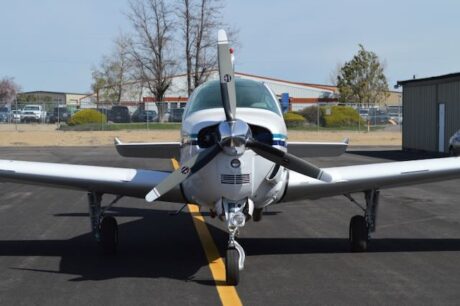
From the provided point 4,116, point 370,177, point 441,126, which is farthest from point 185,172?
point 4,116

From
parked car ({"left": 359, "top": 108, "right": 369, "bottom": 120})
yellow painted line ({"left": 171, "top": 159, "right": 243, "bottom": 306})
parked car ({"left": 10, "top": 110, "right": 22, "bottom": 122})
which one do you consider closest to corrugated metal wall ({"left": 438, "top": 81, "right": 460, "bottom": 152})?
yellow painted line ({"left": 171, "top": 159, "right": 243, "bottom": 306})

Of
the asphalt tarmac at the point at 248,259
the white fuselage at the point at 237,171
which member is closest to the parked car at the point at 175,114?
the asphalt tarmac at the point at 248,259

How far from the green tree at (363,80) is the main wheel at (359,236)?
71.4m

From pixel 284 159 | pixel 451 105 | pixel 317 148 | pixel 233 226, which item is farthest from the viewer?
pixel 451 105

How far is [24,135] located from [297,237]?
40.0 meters

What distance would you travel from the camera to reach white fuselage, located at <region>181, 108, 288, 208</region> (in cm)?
711

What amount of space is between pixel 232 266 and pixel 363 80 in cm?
7459

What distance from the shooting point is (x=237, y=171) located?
23.2ft

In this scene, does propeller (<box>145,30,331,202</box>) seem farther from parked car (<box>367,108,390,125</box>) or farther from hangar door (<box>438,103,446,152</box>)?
parked car (<box>367,108,390,125</box>)

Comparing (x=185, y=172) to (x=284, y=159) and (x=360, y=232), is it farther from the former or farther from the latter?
(x=360, y=232)

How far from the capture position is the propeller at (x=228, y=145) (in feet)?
22.5

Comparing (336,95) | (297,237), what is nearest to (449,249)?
(297,237)

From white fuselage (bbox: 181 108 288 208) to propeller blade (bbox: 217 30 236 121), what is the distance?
0.32m

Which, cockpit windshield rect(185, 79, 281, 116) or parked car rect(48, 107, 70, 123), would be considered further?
parked car rect(48, 107, 70, 123)
